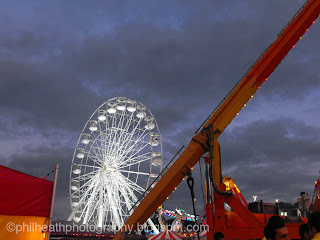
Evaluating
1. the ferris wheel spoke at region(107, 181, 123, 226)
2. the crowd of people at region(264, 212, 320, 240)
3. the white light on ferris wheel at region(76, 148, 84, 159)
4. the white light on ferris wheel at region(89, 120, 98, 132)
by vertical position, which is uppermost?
the white light on ferris wheel at region(89, 120, 98, 132)

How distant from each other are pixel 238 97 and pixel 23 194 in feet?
25.5

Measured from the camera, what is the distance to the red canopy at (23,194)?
7.13 m

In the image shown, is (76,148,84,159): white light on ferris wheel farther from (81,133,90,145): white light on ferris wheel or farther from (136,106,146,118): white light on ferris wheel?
(136,106,146,118): white light on ferris wheel

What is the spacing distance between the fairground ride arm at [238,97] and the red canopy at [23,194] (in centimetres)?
362

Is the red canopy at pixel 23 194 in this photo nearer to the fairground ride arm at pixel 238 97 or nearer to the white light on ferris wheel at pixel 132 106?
the fairground ride arm at pixel 238 97

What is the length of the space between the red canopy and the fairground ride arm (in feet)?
11.9

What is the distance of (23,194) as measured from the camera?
738 centimetres

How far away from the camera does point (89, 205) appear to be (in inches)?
1097

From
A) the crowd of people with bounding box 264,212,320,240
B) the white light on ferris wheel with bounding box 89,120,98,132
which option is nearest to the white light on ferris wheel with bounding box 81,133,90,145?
the white light on ferris wheel with bounding box 89,120,98,132

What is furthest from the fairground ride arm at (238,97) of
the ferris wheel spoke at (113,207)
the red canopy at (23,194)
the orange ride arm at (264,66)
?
the ferris wheel spoke at (113,207)

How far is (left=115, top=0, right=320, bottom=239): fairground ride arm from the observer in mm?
10609

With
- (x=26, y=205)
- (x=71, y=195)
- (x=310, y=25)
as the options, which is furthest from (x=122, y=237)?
(x=71, y=195)

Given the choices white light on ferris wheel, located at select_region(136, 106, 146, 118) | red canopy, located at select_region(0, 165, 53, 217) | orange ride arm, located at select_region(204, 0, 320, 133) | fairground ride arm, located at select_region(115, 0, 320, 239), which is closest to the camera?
red canopy, located at select_region(0, 165, 53, 217)

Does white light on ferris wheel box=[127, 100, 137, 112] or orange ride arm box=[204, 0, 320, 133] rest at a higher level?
white light on ferris wheel box=[127, 100, 137, 112]
